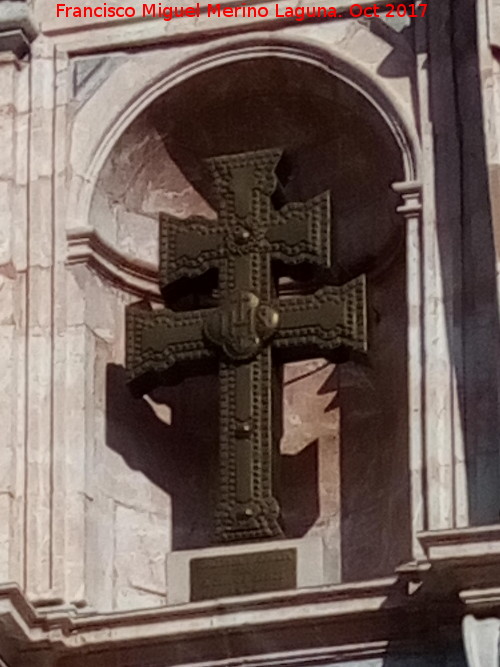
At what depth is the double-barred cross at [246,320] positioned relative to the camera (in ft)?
47.3

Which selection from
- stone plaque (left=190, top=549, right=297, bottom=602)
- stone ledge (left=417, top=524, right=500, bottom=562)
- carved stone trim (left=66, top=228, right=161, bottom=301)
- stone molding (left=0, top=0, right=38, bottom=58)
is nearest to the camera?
stone ledge (left=417, top=524, right=500, bottom=562)

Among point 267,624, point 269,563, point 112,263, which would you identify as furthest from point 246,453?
point 112,263

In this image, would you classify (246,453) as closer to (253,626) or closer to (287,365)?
(287,365)

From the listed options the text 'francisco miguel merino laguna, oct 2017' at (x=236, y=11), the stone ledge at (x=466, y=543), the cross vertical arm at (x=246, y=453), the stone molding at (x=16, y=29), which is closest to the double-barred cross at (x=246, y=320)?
the cross vertical arm at (x=246, y=453)

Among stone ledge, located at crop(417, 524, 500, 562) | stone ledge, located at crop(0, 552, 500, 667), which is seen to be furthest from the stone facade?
stone ledge, located at crop(417, 524, 500, 562)

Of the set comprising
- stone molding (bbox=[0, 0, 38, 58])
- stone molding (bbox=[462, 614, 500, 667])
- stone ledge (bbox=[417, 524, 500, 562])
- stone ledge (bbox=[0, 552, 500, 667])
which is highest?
stone molding (bbox=[0, 0, 38, 58])

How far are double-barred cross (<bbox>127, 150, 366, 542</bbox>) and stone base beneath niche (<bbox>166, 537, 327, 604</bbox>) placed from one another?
0.22ft

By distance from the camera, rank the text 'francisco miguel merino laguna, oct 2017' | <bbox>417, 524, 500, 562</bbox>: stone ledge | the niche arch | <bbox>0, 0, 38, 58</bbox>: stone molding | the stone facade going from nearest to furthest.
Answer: <bbox>417, 524, 500, 562</bbox>: stone ledge < the stone facade < the niche arch < the text 'francisco miguel merino laguna, oct 2017' < <bbox>0, 0, 38, 58</bbox>: stone molding

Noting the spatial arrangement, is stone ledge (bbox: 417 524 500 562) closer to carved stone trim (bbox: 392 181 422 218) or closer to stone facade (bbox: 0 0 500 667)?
stone facade (bbox: 0 0 500 667)

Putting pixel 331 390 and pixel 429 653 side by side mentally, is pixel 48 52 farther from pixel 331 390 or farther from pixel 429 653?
pixel 429 653

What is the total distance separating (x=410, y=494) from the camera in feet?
46.0

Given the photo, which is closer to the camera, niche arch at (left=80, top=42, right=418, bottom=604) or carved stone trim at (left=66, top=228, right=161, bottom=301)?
niche arch at (left=80, top=42, right=418, bottom=604)

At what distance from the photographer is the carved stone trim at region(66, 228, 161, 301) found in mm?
14750

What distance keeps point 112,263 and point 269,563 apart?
4.98 feet
